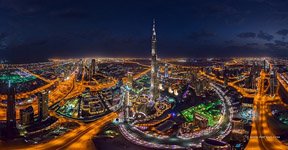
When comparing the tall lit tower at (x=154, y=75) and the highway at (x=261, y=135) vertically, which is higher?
the tall lit tower at (x=154, y=75)

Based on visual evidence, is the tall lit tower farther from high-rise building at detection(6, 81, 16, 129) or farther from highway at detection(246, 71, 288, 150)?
high-rise building at detection(6, 81, 16, 129)

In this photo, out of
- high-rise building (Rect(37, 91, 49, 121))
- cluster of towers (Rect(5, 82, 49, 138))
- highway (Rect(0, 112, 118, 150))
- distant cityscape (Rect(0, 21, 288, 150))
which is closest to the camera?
highway (Rect(0, 112, 118, 150))

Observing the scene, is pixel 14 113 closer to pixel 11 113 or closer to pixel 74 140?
pixel 11 113

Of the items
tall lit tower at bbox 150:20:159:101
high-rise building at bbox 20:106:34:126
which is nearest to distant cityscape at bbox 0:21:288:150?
high-rise building at bbox 20:106:34:126

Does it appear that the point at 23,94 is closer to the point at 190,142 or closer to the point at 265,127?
the point at 190,142

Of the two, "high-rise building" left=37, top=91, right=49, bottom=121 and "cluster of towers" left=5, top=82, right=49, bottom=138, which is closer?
"cluster of towers" left=5, top=82, right=49, bottom=138

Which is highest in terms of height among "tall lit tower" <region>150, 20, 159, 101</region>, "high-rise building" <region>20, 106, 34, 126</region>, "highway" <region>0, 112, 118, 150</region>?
"tall lit tower" <region>150, 20, 159, 101</region>

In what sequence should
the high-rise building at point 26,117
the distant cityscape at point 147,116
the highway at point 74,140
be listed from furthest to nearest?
the high-rise building at point 26,117 → the distant cityscape at point 147,116 → the highway at point 74,140

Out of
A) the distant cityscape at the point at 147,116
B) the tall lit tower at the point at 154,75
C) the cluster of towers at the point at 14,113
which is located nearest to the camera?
the distant cityscape at the point at 147,116

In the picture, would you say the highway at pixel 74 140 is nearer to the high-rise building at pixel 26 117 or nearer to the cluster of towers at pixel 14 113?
the cluster of towers at pixel 14 113

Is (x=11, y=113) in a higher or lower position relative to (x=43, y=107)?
lower

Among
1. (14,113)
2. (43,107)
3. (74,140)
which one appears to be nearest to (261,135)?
(74,140)

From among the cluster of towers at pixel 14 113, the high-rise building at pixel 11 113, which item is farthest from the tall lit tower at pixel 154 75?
the high-rise building at pixel 11 113
